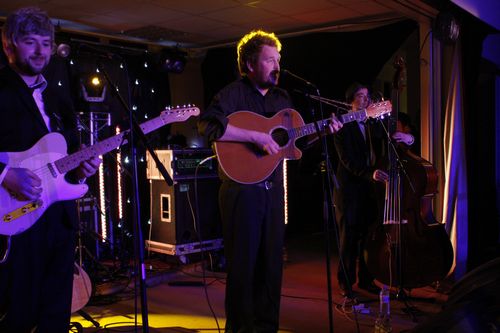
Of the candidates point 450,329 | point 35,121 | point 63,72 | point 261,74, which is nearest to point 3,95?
point 35,121

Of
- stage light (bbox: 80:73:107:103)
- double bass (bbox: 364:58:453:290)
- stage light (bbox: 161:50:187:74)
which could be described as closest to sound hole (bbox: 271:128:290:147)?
double bass (bbox: 364:58:453:290)

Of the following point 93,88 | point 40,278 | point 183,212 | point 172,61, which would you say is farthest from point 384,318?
point 172,61

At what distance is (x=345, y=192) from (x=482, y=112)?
14.2ft

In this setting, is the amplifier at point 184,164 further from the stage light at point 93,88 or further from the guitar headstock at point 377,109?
the guitar headstock at point 377,109

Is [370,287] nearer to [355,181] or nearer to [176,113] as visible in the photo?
[355,181]

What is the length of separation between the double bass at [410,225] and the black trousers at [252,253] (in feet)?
4.37

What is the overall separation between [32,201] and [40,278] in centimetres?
37

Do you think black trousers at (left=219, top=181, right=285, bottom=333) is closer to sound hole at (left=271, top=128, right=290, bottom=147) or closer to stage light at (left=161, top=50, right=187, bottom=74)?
sound hole at (left=271, top=128, right=290, bottom=147)

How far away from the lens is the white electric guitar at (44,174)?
2.40 m

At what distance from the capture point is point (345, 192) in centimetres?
474

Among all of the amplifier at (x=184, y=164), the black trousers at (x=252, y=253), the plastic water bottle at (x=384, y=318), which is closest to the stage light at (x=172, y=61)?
the amplifier at (x=184, y=164)

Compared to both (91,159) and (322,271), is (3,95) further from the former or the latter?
(322,271)

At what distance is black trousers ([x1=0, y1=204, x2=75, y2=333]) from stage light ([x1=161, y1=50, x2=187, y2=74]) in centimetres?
519

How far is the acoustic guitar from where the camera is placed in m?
3.22
